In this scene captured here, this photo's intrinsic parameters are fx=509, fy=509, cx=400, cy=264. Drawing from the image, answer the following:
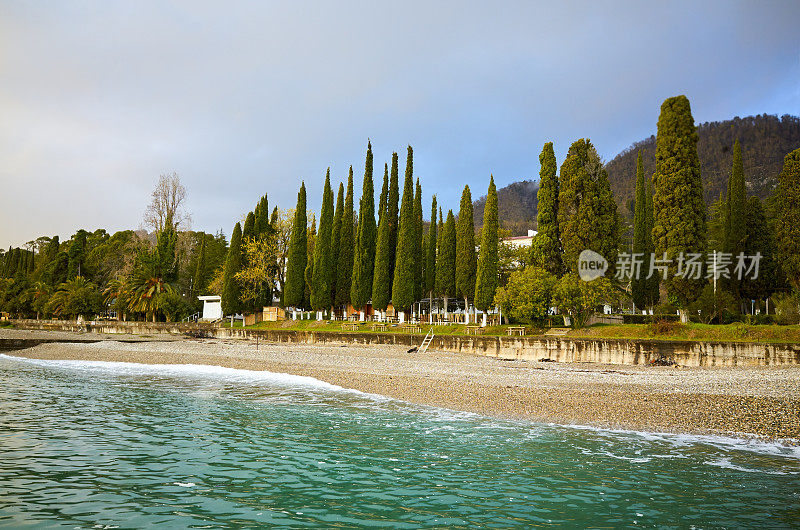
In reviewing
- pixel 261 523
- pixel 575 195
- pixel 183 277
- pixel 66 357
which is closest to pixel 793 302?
pixel 575 195

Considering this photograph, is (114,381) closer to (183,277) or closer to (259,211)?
(259,211)

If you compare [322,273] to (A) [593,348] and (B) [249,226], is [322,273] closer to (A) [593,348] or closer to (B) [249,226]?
(B) [249,226]

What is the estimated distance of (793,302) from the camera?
24219mm

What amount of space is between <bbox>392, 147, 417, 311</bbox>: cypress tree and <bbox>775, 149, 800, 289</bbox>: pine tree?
22.7 meters

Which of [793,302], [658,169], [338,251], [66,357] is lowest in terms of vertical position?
[66,357]

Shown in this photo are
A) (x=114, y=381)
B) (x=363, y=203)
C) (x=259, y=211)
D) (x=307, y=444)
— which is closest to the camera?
(x=307, y=444)

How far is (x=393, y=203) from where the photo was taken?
4262cm

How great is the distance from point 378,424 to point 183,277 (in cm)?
6375

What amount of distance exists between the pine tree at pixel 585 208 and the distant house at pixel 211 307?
38.4 metres

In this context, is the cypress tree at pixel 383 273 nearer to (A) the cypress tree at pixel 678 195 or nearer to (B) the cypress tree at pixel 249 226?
(B) the cypress tree at pixel 249 226

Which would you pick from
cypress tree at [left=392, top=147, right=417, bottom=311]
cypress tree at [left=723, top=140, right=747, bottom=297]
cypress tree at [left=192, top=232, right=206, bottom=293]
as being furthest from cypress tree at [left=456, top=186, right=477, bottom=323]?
cypress tree at [left=192, top=232, right=206, bottom=293]

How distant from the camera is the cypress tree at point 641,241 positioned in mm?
37219

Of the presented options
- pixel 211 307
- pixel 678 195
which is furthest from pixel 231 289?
pixel 678 195

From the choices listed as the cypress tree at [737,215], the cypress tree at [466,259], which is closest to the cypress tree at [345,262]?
the cypress tree at [466,259]
